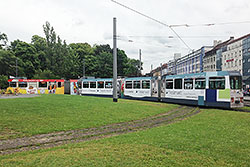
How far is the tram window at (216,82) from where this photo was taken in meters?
17.9

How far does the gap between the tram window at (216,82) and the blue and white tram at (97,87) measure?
55.6 feet

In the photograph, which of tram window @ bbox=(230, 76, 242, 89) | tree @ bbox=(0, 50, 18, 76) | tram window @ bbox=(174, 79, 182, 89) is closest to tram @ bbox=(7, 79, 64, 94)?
tree @ bbox=(0, 50, 18, 76)

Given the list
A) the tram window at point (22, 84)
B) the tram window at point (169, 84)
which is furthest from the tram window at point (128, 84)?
the tram window at point (22, 84)

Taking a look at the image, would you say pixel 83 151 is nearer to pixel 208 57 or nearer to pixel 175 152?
pixel 175 152

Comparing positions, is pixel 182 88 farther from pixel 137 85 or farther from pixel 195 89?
pixel 137 85

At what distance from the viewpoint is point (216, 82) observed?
18.4 metres

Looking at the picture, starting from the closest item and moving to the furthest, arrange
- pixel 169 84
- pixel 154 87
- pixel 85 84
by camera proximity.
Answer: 1. pixel 169 84
2. pixel 154 87
3. pixel 85 84

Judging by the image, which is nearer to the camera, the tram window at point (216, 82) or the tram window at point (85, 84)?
the tram window at point (216, 82)

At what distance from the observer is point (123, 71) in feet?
222

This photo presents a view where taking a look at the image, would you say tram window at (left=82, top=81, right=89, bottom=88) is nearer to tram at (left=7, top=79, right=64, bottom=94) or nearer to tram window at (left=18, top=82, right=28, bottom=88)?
tram at (left=7, top=79, right=64, bottom=94)

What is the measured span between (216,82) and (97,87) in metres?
20.7

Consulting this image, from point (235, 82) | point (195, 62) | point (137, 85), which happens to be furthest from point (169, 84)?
point (195, 62)

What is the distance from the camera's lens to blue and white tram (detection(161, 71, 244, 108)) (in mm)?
17648

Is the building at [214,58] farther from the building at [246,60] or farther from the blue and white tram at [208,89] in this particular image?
the blue and white tram at [208,89]
